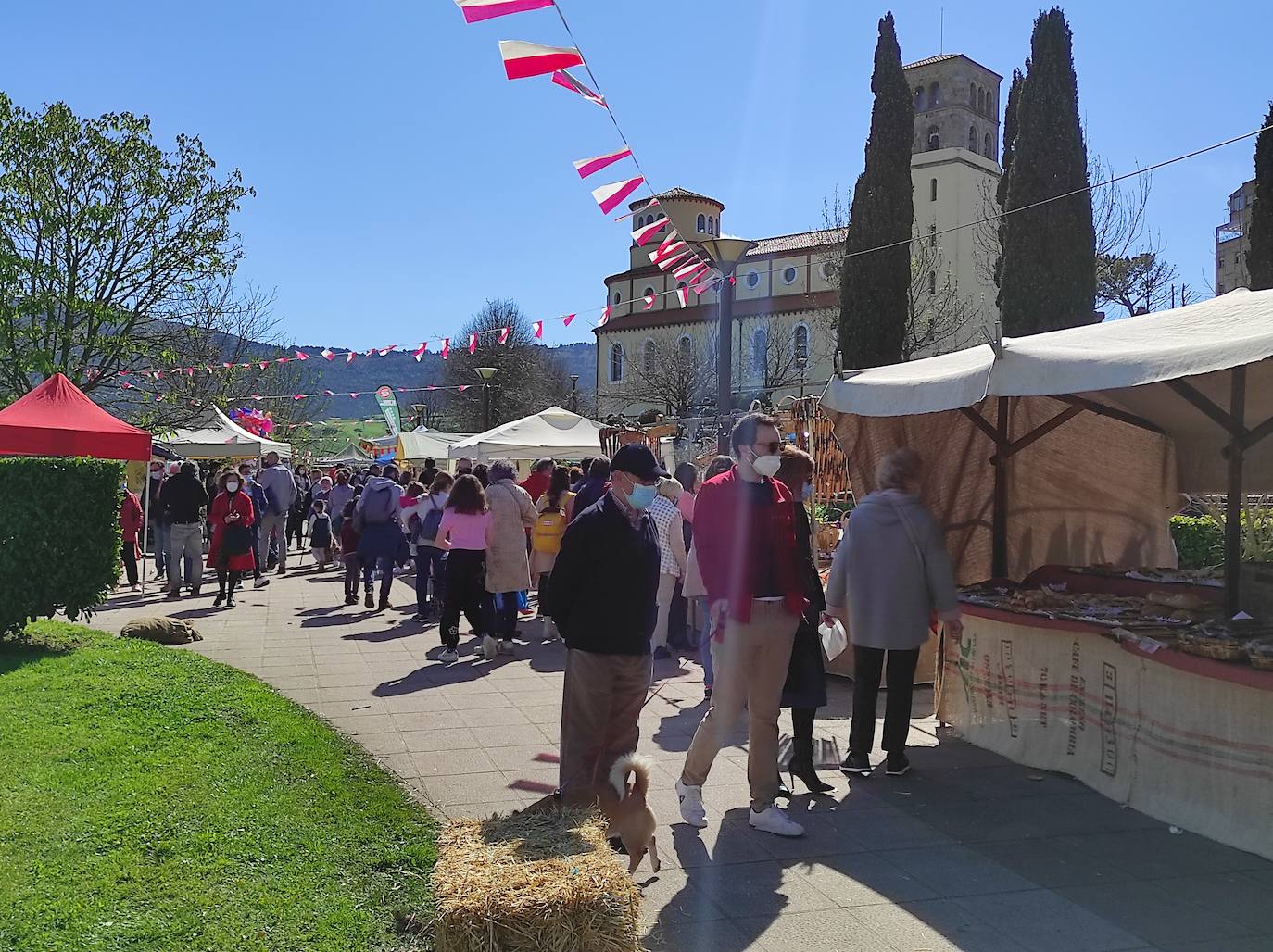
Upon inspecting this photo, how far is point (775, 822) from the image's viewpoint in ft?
16.7

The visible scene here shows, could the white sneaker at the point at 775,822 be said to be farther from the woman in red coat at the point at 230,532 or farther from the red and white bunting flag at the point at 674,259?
the woman in red coat at the point at 230,532

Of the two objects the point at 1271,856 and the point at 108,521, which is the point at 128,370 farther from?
the point at 1271,856

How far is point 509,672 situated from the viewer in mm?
9352

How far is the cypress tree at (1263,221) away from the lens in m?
18.7

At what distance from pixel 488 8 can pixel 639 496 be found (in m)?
4.38

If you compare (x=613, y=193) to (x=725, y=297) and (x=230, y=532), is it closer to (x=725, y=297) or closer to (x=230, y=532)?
(x=725, y=297)

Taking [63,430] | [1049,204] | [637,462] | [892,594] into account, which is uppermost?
[1049,204]

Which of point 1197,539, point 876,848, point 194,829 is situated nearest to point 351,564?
point 194,829

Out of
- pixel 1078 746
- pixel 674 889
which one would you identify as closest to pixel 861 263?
pixel 1078 746

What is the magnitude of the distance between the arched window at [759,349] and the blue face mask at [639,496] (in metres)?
55.9

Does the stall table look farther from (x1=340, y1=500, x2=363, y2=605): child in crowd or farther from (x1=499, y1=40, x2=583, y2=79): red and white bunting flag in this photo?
(x1=340, y1=500, x2=363, y2=605): child in crowd

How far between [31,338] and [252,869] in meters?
17.3

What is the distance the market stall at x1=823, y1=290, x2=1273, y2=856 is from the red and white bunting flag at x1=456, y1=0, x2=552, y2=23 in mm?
3455

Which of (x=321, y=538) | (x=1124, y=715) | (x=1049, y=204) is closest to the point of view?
(x=1124, y=715)
